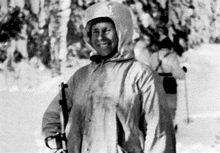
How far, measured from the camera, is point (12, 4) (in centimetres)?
405

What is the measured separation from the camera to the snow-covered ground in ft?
12.0

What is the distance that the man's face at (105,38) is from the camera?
5.46 feet

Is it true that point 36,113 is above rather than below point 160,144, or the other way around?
below

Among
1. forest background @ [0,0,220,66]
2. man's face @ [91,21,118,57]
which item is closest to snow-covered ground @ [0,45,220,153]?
Result: forest background @ [0,0,220,66]

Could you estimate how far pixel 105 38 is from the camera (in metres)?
1.67

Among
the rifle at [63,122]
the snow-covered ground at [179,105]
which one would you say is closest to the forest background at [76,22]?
the snow-covered ground at [179,105]

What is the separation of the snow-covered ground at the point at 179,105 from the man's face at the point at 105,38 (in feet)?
6.80

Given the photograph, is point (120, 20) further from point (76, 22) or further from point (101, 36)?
point (76, 22)

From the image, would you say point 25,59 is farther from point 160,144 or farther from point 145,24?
point 160,144

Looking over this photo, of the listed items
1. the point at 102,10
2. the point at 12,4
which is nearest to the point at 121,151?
the point at 102,10

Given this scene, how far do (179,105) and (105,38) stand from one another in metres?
3.33

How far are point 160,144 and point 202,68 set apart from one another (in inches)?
130

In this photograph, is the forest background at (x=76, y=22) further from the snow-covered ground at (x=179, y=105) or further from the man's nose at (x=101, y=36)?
the man's nose at (x=101, y=36)

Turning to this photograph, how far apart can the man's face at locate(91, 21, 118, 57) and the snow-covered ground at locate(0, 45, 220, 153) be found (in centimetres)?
207
